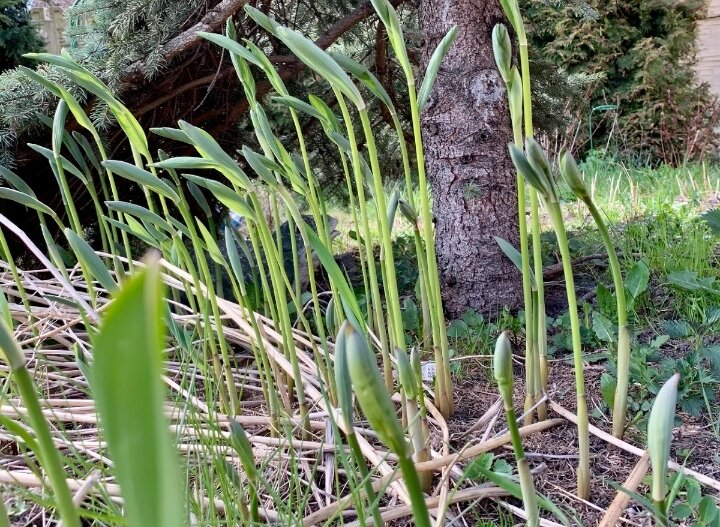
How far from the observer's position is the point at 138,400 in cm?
16

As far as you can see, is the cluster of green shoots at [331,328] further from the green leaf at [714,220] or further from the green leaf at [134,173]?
the green leaf at [714,220]

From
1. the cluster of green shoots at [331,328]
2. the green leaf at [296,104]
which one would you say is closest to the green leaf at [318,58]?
the cluster of green shoots at [331,328]

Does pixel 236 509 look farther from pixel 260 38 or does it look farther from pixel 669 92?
pixel 669 92

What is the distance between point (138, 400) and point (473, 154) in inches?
52.9

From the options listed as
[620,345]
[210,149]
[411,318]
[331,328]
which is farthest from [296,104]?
[411,318]

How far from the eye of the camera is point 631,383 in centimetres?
91

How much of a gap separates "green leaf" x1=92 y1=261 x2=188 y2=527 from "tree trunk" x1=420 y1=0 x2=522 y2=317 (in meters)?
1.31

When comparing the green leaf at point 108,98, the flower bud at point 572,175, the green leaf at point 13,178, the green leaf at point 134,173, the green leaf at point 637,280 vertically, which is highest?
the green leaf at point 108,98

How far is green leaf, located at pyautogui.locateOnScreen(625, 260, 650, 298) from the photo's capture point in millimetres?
1131

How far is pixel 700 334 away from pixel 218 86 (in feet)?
4.53

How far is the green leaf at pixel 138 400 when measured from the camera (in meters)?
0.14

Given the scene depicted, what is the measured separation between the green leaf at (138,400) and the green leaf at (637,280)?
1108mm

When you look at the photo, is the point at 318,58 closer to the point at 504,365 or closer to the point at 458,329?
the point at 504,365

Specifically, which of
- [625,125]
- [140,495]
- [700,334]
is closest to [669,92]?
[625,125]
